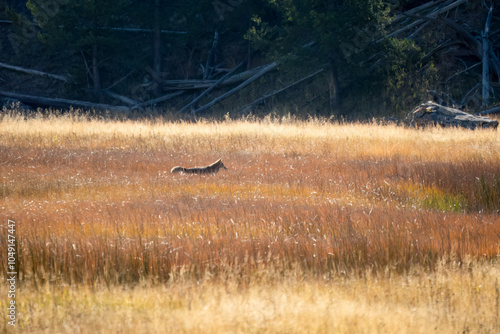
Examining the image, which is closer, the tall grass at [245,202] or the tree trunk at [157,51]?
the tall grass at [245,202]

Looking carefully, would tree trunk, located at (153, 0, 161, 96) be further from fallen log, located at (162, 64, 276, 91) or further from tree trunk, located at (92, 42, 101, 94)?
tree trunk, located at (92, 42, 101, 94)

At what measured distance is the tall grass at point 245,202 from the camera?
479 cm

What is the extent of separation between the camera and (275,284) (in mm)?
4277

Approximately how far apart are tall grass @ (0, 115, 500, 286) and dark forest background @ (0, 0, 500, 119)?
24.4 feet

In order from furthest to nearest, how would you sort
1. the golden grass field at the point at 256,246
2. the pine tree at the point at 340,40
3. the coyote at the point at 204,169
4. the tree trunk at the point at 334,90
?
the tree trunk at the point at 334,90, the pine tree at the point at 340,40, the coyote at the point at 204,169, the golden grass field at the point at 256,246

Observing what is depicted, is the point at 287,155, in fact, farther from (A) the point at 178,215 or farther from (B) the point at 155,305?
(B) the point at 155,305

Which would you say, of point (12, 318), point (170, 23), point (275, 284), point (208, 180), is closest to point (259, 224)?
point (275, 284)

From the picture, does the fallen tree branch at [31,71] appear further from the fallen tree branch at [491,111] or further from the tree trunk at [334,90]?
the fallen tree branch at [491,111]

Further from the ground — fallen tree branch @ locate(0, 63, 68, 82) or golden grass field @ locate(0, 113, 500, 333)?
fallen tree branch @ locate(0, 63, 68, 82)

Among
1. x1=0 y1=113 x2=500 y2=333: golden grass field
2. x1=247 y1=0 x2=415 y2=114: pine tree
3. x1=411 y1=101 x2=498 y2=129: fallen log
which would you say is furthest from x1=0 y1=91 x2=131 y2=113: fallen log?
x1=0 y1=113 x2=500 y2=333: golden grass field

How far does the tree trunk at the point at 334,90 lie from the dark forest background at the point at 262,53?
0.05 metres

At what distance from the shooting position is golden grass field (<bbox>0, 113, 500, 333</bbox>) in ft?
11.7

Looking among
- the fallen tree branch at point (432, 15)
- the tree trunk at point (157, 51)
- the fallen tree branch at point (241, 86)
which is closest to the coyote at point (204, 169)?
the fallen tree branch at point (432, 15)

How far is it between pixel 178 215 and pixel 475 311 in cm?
359
